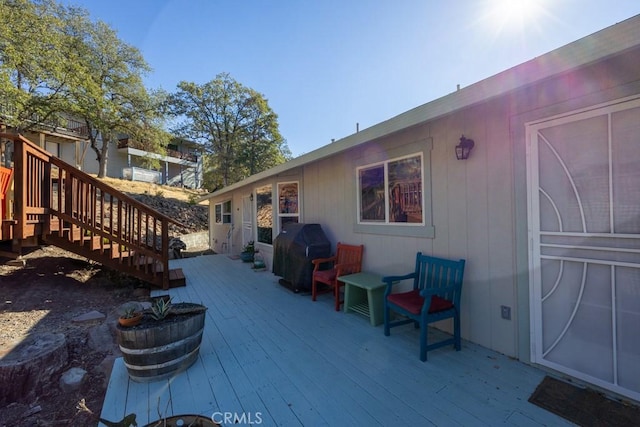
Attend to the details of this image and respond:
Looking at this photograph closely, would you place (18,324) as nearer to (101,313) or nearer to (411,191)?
(101,313)

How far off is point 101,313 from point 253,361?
9.78ft

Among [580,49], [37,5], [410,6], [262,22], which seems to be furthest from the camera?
[37,5]

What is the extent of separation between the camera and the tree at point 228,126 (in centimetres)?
1911

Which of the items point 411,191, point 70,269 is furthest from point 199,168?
point 411,191

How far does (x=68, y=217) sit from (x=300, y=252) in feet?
12.1

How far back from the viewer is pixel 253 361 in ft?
8.62

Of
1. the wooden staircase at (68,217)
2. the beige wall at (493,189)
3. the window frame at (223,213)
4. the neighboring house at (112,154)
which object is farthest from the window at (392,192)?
the neighboring house at (112,154)

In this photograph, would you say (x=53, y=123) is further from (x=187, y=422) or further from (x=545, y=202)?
(x=545, y=202)

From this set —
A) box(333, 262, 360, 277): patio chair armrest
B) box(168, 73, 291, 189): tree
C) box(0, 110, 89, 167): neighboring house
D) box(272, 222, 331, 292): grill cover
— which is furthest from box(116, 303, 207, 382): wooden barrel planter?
box(0, 110, 89, 167): neighboring house

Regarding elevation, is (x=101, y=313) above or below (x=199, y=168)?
below

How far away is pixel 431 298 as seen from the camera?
2.70 metres

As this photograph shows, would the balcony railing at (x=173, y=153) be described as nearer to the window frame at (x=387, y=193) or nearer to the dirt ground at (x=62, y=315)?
the dirt ground at (x=62, y=315)

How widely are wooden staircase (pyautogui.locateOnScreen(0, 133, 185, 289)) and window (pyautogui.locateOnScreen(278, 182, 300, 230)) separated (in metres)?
2.49

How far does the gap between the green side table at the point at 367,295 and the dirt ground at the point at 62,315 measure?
106 inches
